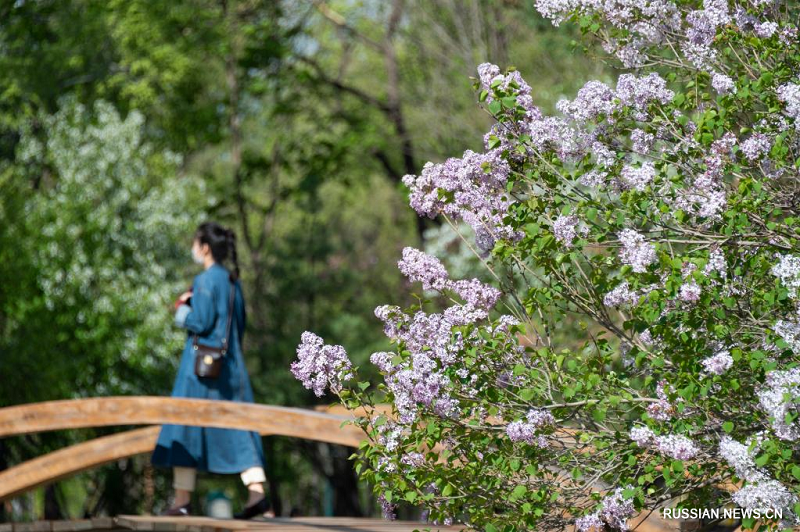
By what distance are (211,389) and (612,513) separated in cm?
432

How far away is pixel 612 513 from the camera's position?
404 centimetres

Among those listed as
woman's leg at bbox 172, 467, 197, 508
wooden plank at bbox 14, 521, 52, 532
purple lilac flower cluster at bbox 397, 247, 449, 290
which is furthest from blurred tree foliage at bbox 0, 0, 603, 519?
purple lilac flower cluster at bbox 397, 247, 449, 290

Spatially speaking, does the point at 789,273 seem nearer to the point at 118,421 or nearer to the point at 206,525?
the point at 206,525

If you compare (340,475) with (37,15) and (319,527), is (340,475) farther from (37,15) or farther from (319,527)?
(319,527)

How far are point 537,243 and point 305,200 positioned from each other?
50.0ft

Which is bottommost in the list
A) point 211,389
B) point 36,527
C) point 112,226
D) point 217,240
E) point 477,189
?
point 36,527

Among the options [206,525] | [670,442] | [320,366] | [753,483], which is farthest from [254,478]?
[753,483]

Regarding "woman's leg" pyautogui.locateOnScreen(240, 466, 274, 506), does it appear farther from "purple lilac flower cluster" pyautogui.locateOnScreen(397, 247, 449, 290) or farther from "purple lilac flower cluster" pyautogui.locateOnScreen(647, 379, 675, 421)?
"purple lilac flower cluster" pyautogui.locateOnScreen(647, 379, 675, 421)

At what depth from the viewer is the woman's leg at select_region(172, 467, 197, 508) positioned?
25.5 feet

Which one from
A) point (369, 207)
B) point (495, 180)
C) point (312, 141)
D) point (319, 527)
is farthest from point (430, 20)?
point (369, 207)

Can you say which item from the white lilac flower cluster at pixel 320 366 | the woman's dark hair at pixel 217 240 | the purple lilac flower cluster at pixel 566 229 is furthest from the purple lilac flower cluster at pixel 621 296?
the woman's dark hair at pixel 217 240

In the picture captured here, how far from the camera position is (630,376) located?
14.5 feet

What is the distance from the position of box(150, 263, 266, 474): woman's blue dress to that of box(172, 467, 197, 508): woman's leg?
7cm

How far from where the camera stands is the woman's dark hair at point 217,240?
317 inches
